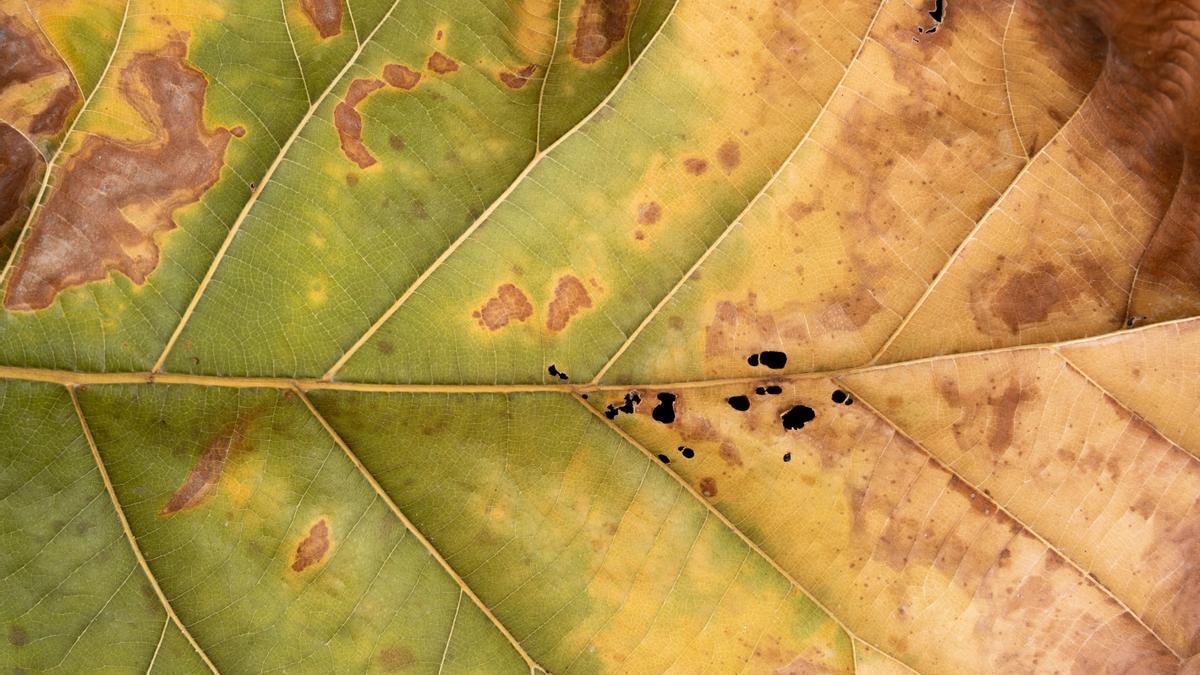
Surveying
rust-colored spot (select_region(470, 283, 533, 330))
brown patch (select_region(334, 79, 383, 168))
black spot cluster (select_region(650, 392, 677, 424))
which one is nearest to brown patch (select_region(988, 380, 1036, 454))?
black spot cluster (select_region(650, 392, 677, 424))

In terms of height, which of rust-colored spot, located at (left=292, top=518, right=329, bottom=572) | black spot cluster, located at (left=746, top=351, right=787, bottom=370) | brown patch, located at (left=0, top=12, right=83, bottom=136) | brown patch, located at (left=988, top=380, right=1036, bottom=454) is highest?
brown patch, located at (left=988, top=380, right=1036, bottom=454)

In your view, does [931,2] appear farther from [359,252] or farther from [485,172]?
[359,252]

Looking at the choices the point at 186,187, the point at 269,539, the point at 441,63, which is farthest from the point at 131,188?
the point at 269,539

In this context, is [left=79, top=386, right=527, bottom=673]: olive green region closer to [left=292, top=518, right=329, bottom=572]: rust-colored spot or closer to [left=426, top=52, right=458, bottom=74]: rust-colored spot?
[left=292, top=518, right=329, bottom=572]: rust-colored spot

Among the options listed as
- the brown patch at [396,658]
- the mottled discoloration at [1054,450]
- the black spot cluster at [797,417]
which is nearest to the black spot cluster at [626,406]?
the black spot cluster at [797,417]

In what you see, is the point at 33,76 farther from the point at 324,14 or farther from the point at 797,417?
the point at 797,417

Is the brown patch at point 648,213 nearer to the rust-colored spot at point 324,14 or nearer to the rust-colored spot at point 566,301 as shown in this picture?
the rust-colored spot at point 566,301
